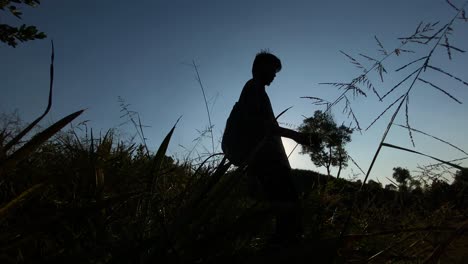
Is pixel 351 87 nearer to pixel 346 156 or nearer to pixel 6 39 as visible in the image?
pixel 346 156

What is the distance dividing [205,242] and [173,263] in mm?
108

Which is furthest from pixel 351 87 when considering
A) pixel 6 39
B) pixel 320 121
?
pixel 6 39

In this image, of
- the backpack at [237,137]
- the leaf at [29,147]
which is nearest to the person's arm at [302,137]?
the leaf at [29,147]

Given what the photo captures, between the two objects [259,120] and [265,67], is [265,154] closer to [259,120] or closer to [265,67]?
[259,120]

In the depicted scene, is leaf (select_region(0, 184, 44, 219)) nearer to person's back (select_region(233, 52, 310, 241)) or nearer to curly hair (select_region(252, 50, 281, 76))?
person's back (select_region(233, 52, 310, 241))

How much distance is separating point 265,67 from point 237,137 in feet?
2.71

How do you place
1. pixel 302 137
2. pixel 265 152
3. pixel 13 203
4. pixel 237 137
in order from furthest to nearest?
pixel 237 137, pixel 265 152, pixel 302 137, pixel 13 203

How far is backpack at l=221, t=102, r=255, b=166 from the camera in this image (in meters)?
3.54

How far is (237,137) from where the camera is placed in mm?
3602

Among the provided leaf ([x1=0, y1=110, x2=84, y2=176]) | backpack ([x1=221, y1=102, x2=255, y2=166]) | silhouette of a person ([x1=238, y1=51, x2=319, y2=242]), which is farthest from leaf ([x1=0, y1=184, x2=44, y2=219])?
backpack ([x1=221, y1=102, x2=255, y2=166])

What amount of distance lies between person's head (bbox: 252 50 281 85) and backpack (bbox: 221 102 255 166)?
1.38 ft

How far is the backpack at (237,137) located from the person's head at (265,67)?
42 cm

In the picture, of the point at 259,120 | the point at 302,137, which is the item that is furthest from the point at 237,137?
the point at 302,137

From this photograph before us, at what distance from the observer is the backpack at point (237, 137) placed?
11.6ft
